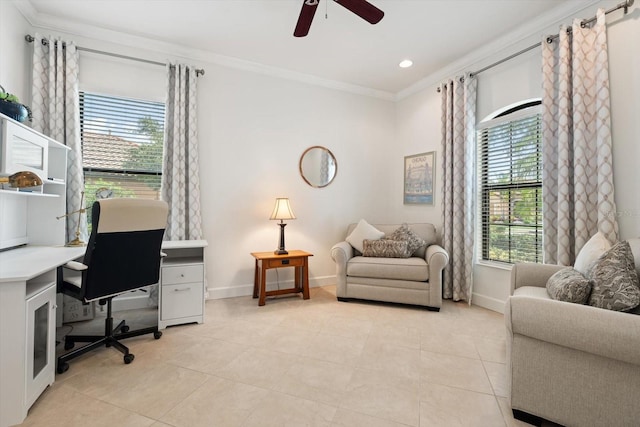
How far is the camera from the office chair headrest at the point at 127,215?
6.38 ft

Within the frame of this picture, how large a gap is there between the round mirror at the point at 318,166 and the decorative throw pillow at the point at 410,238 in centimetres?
121

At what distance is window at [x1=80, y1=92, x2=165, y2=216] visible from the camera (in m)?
3.13

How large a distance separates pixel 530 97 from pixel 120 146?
4.31 m

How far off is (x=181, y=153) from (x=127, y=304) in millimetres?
1730

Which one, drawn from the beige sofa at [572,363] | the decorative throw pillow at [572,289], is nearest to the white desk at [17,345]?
the beige sofa at [572,363]

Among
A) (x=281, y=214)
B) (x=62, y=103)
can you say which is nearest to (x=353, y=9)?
(x=281, y=214)

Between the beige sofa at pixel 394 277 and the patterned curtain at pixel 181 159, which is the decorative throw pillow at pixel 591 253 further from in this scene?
the patterned curtain at pixel 181 159

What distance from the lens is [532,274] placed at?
242cm

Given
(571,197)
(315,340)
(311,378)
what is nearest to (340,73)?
(571,197)

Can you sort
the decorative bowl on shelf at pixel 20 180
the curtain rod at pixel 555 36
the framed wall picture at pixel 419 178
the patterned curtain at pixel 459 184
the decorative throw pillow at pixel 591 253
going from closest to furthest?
1. the decorative bowl on shelf at pixel 20 180
2. the decorative throw pillow at pixel 591 253
3. the curtain rod at pixel 555 36
4. the patterned curtain at pixel 459 184
5. the framed wall picture at pixel 419 178

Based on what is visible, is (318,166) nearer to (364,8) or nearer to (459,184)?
(459,184)

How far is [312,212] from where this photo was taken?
Result: 4.20 meters

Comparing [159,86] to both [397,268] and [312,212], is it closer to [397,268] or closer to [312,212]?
[312,212]

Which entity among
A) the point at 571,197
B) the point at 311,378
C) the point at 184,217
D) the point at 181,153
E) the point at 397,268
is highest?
the point at 181,153
